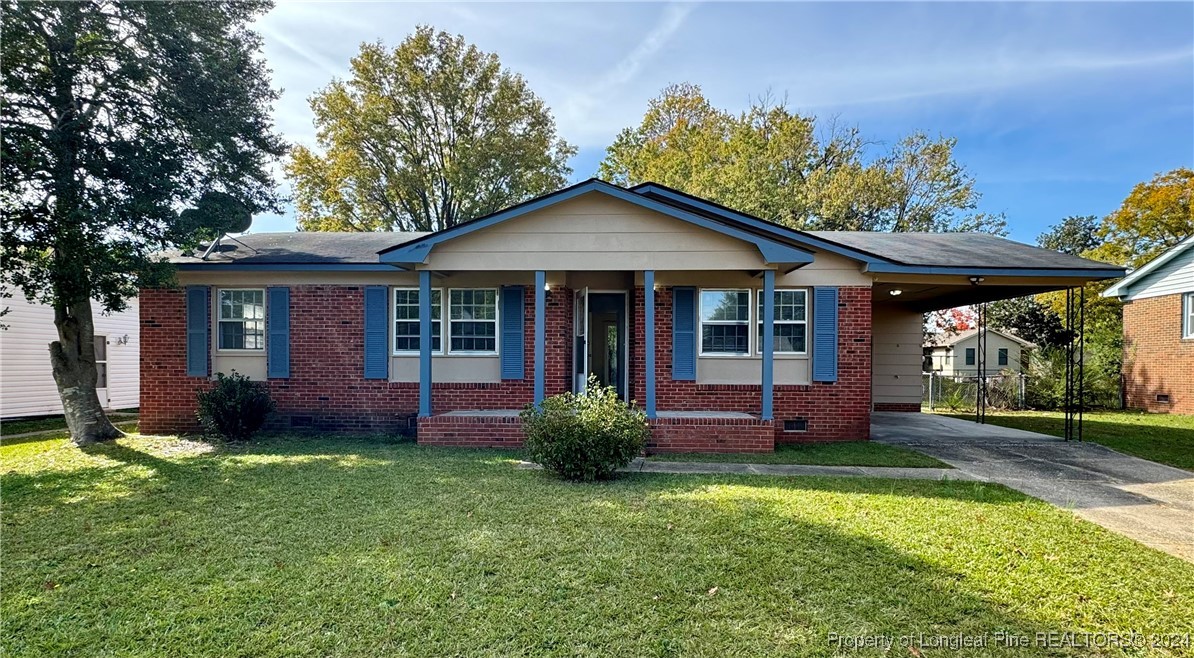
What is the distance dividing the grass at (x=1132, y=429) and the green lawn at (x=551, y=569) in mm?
5453

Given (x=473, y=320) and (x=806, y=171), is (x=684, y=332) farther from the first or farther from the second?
(x=806, y=171)

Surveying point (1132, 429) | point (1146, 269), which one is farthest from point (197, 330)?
point (1146, 269)

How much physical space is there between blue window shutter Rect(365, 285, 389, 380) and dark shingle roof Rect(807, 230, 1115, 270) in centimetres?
785

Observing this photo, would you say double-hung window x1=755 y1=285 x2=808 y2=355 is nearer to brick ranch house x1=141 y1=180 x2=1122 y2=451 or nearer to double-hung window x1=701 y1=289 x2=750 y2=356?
brick ranch house x1=141 y1=180 x2=1122 y2=451

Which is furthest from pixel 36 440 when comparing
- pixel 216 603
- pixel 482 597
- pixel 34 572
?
pixel 482 597

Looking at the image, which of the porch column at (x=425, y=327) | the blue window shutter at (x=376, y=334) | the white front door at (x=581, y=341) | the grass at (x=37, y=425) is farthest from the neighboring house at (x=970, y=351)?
the grass at (x=37, y=425)

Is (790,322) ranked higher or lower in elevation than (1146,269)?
lower

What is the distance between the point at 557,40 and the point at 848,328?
7584mm

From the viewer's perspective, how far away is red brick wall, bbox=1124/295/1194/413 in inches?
577

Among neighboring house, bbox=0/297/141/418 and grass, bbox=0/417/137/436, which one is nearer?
grass, bbox=0/417/137/436

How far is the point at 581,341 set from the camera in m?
10.1

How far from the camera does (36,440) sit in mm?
10203

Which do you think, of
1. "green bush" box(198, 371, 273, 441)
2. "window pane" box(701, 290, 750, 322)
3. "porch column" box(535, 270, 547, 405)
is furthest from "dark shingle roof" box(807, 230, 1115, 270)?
"green bush" box(198, 371, 273, 441)

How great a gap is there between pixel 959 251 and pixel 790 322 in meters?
3.81
